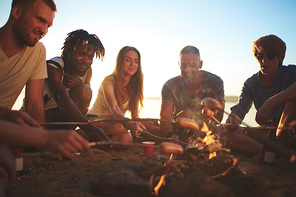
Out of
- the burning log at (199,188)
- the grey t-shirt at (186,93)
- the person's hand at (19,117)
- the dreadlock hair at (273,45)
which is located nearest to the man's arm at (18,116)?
the person's hand at (19,117)

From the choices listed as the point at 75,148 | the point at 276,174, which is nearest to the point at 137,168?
the point at 75,148

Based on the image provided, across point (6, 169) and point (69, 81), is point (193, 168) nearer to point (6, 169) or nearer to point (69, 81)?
point (6, 169)

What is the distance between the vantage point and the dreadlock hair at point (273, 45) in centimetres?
329

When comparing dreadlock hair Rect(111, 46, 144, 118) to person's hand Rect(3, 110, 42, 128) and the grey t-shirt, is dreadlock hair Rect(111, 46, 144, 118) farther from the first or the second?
person's hand Rect(3, 110, 42, 128)

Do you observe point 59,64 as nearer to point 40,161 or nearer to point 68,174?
point 40,161

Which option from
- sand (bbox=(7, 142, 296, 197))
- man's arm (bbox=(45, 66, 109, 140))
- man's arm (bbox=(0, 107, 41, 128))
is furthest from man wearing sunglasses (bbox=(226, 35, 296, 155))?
man's arm (bbox=(0, 107, 41, 128))

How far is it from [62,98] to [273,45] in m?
3.58

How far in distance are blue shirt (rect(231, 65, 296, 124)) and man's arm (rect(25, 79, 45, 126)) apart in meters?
3.17

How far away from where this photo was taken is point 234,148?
335 centimetres

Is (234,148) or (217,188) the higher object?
(217,188)

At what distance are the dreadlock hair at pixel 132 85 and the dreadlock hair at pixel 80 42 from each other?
1.85ft

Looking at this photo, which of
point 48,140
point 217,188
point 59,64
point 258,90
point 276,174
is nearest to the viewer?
point 48,140

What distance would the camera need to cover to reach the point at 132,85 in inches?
169

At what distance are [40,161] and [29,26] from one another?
5.49ft
